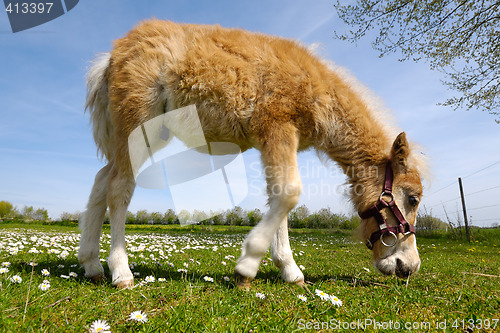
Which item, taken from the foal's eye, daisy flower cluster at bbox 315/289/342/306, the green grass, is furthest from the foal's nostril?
daisy flower cluster at bbox 315/289/342/306

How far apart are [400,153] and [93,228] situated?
402cm

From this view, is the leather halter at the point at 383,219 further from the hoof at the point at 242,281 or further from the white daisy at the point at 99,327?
the white daisy at the point at 99,327

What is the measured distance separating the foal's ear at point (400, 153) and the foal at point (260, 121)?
13mm

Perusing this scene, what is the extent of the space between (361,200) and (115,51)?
3.81 meters

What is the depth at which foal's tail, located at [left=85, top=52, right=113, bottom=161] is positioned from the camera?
179 inches

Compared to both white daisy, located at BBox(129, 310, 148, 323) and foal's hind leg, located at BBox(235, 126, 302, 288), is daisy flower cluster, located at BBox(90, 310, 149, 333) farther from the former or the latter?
foal's hind leg, located at BBox(235, 126, 302, 288)

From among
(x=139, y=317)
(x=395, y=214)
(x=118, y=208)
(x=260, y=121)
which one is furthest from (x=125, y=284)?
(x=395, y=214)

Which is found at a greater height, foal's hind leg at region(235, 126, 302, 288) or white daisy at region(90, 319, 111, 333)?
foal's hind leg at region(235, 126, 302, 288)

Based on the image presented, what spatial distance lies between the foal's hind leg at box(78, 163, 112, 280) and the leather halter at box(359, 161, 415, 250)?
341cm

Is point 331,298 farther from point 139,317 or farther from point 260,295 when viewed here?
point 139,317

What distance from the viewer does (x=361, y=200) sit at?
4402 mm

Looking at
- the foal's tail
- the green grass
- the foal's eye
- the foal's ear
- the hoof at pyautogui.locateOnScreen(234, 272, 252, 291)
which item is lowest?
the green grass

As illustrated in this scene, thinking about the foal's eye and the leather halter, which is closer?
the leather halter

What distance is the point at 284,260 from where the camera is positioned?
4.20 m
